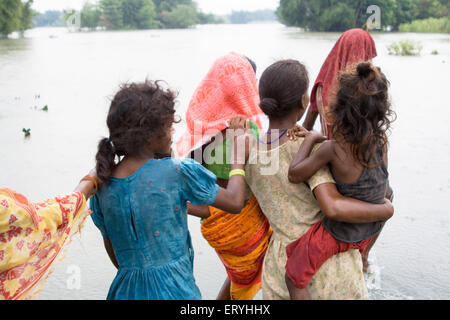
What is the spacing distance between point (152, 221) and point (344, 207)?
684 millimetres

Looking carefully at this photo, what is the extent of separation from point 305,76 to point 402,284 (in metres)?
1.56

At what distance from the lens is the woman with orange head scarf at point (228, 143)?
83.4 inches

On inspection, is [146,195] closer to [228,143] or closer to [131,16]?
[228,143]

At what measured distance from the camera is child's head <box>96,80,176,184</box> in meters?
1.55

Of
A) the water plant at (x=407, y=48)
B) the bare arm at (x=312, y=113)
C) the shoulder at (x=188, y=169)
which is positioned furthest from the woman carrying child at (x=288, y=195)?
the water plant at (x=407, y=48)

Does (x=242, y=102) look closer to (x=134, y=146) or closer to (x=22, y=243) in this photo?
(x=134, y=146)

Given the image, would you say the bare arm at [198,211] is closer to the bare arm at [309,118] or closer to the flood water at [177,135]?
the flood water at [177,135]

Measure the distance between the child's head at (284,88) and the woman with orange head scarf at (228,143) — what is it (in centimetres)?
27

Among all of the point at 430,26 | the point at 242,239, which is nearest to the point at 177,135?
the point at 242,239

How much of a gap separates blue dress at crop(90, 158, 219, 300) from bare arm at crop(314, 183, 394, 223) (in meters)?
0.39

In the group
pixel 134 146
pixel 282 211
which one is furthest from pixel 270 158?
pixel 134 146

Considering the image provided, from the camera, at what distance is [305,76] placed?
1.84 meters

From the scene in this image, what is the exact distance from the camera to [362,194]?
5.57 ft

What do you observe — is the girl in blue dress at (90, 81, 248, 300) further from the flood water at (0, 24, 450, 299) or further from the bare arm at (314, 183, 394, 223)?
the bare arm at (314, 183, 394, 223)
